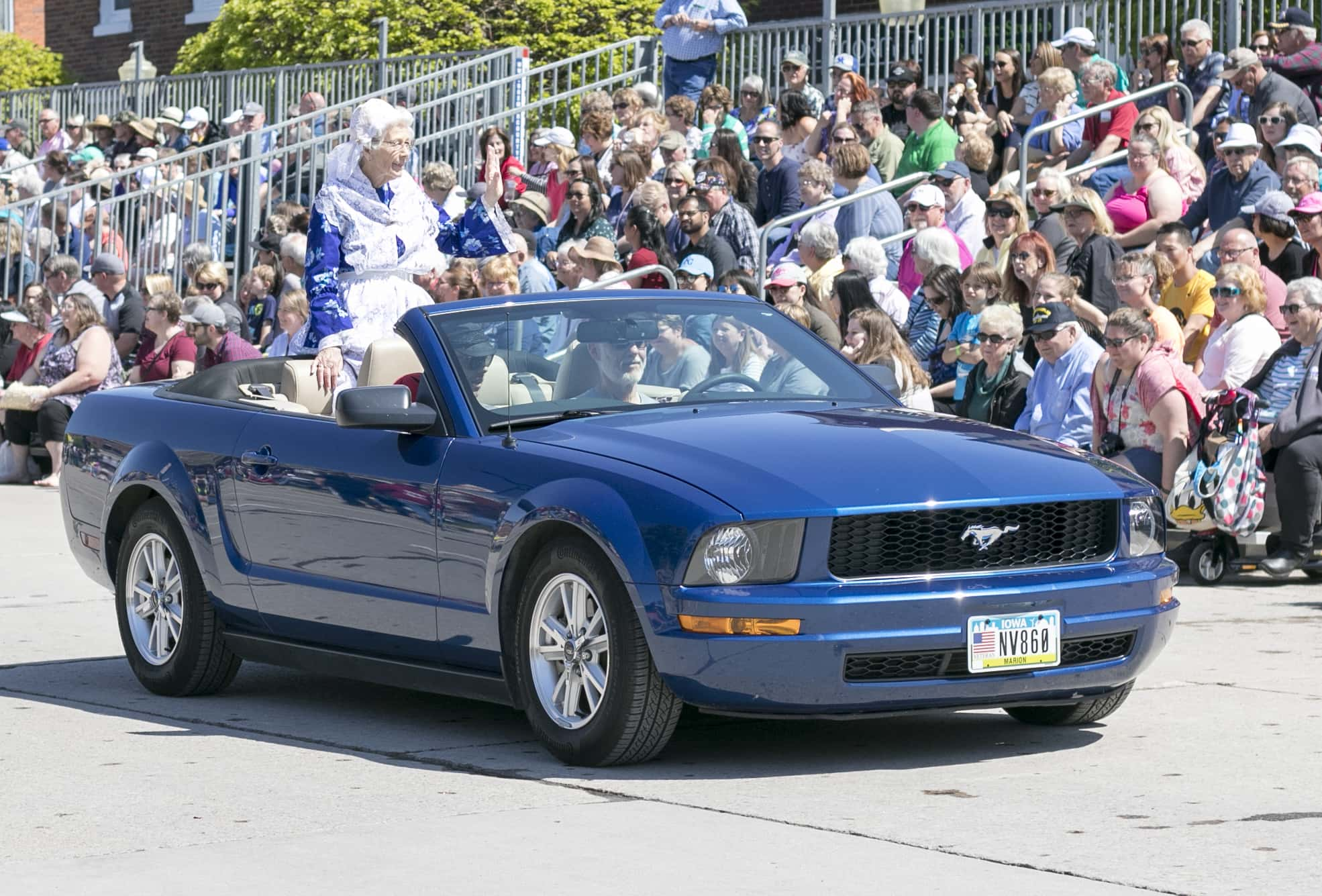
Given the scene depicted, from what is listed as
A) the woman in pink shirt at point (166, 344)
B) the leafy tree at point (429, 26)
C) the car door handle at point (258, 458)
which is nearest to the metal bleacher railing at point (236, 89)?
the leafy tree at point (429, 26)

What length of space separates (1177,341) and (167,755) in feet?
23.3

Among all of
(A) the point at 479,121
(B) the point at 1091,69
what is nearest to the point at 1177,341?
(B) the point at 1091,69

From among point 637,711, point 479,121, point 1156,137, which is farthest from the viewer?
point 479,121

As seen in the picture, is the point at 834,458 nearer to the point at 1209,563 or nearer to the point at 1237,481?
the point at 1237,481

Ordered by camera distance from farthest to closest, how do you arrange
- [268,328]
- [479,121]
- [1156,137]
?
[479,121] < [268,328] < [1156,137]

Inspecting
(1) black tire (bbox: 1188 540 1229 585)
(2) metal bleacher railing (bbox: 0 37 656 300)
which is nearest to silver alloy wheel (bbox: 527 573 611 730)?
(1) black tire (bbox: 1188 540 1229 585)

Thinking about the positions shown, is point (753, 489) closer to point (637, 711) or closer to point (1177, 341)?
point (637, 711)

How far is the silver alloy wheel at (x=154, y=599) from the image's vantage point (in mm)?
8883

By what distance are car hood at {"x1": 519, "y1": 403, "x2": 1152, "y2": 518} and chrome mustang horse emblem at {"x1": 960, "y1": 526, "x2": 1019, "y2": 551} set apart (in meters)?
0.08

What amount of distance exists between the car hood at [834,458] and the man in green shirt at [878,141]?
10957mm

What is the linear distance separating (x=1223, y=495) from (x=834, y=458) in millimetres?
5269

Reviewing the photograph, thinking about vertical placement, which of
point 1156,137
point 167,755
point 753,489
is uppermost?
point 1156,137

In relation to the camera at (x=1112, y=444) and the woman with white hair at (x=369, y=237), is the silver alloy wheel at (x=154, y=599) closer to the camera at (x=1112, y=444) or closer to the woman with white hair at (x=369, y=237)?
the woman with white hair at (x=369, y=237)

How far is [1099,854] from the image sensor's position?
18.6 ft
